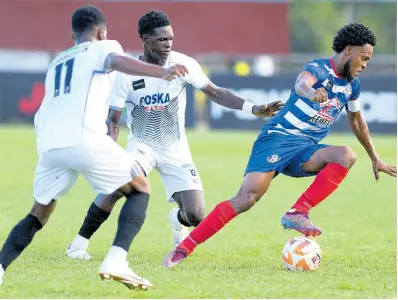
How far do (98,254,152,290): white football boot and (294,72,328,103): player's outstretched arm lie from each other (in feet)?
6.47

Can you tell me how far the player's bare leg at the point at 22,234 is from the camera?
7180 millimetres

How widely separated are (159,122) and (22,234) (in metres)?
2.35

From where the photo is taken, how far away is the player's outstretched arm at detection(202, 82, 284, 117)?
8.38 metres

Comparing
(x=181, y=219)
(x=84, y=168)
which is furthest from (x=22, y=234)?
(x=181, y=219)

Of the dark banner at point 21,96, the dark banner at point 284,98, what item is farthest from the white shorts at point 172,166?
the dark banner at point 21,96

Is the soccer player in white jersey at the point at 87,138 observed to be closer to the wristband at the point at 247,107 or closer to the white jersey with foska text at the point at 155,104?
the wristband at the point at 247,107

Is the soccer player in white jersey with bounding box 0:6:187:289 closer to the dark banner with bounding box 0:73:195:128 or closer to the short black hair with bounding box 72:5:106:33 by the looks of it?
the short black hair with bounding box 72:5:106:33

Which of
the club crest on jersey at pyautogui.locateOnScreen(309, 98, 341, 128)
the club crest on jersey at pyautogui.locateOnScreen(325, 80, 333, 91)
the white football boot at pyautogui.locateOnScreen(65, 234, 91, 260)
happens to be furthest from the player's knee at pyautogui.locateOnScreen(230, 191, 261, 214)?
the white football boot at pyautogui.locateOnScreen(65, 234, 91, 260)

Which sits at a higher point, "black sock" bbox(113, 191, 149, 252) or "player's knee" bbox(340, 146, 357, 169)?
"player's knee" bbox(340, 146, 357, 169)

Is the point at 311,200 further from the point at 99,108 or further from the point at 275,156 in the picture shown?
the point at 99,108

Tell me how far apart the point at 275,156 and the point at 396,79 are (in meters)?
19.5

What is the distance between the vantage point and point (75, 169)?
702 cm

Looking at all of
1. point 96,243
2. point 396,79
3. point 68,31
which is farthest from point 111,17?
point 96,243

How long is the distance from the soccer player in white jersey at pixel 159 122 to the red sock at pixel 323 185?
3.55 ft
